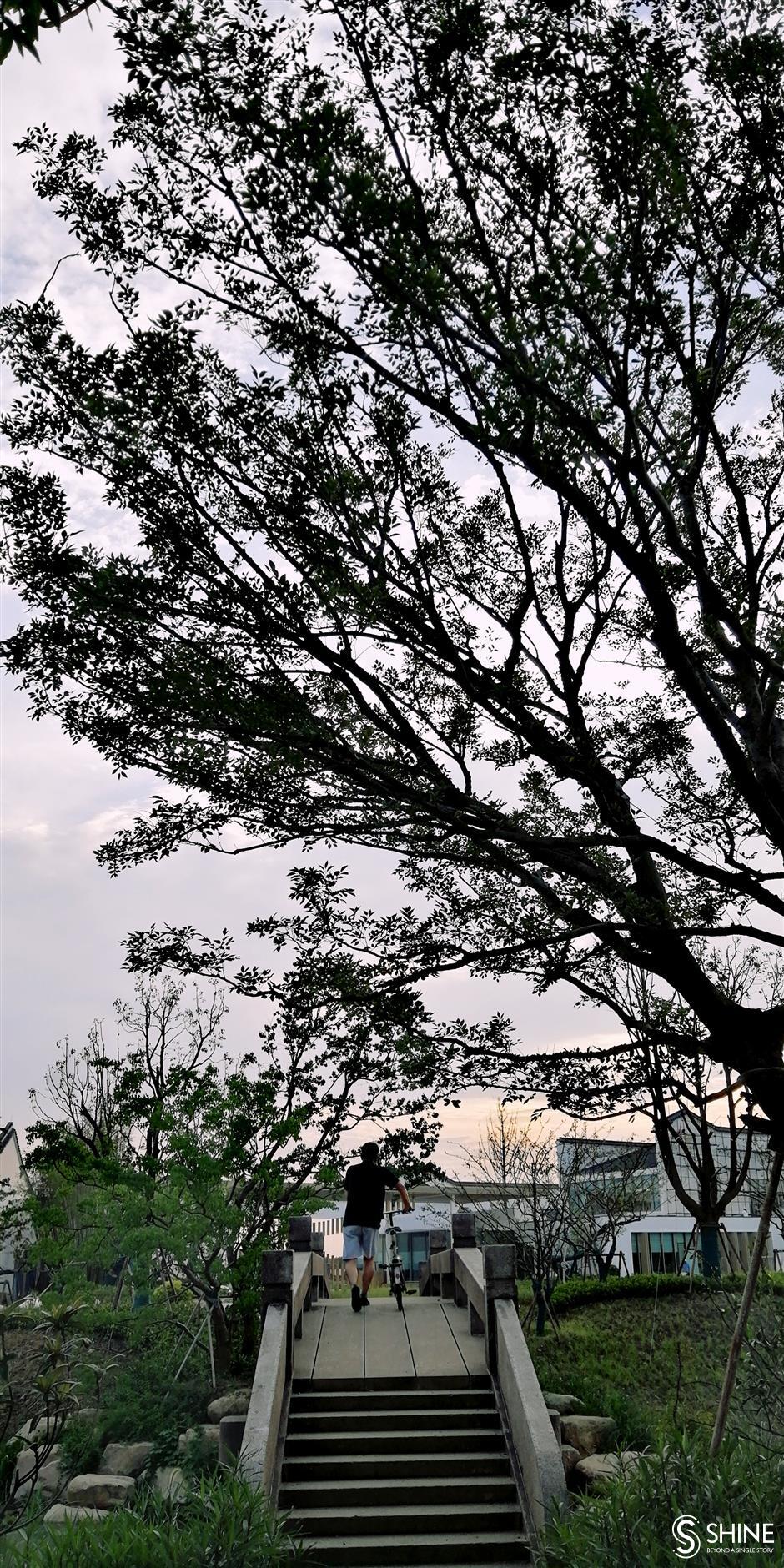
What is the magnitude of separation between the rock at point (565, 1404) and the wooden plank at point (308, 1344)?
7.74ft

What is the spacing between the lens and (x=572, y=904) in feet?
26.3

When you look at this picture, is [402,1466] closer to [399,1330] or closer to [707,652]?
[399,1330]

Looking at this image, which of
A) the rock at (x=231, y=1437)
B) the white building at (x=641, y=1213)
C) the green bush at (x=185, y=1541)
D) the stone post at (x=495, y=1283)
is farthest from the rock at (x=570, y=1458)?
the white building at (x=641, y=1213)

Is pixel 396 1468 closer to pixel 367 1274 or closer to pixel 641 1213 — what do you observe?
pixel 367 1274

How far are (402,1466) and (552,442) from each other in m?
7.98

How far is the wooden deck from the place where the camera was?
10031 mm

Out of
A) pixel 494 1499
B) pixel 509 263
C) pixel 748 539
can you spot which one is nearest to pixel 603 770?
pixel 748 539

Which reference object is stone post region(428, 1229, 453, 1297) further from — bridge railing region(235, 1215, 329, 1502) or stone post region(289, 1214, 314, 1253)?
stone post region(289, 1214, 314, 1253)

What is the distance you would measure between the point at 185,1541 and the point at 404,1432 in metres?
3.60

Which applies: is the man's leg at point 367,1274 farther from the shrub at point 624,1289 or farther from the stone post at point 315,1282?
the shrub at point 624,1289

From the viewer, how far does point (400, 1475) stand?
8797mm

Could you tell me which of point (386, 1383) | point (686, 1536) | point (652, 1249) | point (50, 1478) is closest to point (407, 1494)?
point (386, 1383)

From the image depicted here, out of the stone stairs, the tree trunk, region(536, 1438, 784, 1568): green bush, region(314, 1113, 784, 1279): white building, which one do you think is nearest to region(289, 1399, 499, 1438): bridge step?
the stone stairs

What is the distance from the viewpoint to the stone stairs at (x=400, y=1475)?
7.89 metres
